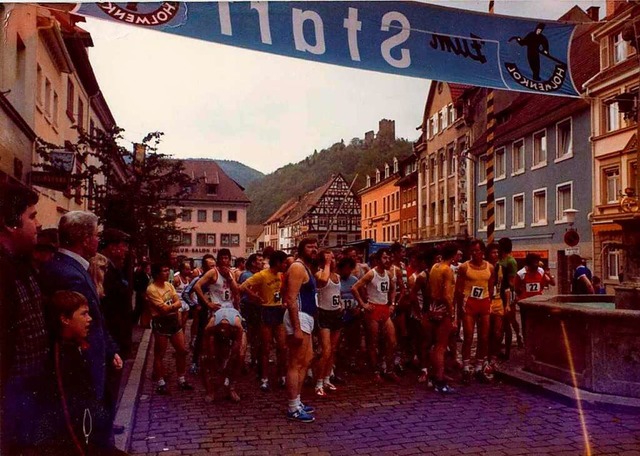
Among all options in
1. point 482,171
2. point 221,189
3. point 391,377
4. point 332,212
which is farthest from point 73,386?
point 221,189

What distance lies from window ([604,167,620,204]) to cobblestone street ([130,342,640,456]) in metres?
17.2

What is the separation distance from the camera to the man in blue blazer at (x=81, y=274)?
3.55 m

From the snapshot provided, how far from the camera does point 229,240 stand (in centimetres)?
6562

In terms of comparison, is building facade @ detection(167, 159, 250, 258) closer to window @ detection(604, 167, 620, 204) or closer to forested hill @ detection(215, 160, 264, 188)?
window @ detection(604, 167, 620, 204)

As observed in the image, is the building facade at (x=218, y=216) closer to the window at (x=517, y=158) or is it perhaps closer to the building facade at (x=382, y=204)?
the building facade at (x=382, y=204)

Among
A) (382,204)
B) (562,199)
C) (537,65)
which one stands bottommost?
(537,65)

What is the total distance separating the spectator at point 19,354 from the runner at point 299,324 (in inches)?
136

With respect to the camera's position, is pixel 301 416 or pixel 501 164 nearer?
pixel 301 416

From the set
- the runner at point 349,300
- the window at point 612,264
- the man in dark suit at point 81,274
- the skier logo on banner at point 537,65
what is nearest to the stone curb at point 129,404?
the man in dark suit at point 81,274

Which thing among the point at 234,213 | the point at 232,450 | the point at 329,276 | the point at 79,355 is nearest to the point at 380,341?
the point at 329,276

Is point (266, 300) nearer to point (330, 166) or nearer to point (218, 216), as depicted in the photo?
point (330, 166)

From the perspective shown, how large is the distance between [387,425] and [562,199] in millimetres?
22684

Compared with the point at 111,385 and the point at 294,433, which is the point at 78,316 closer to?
the point at 111,385

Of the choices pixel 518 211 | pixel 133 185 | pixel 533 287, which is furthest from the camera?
pixel 518 211
